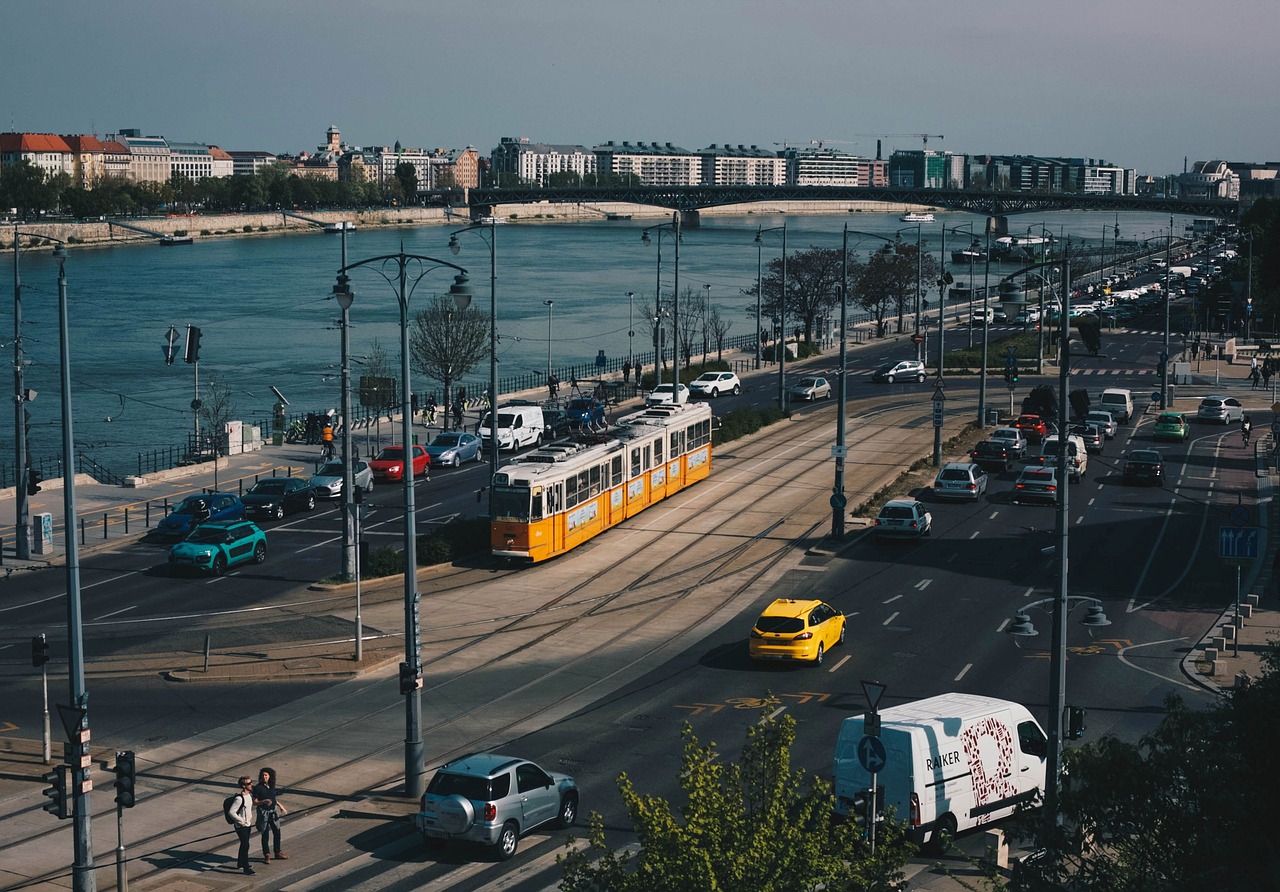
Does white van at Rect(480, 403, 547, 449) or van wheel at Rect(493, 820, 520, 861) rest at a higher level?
white van at Rect(480, 403, 547, 449)

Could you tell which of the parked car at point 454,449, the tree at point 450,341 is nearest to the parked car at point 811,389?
the tree at point 450,341

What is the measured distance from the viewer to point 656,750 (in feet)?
82.7

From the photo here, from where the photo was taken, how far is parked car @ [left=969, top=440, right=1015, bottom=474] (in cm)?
5344

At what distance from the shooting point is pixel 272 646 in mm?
32094

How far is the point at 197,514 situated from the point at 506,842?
2556cm

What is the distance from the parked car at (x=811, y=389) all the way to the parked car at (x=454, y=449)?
20.5 metres

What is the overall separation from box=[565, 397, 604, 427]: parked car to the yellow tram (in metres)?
10.8

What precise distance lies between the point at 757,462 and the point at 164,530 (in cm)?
2148

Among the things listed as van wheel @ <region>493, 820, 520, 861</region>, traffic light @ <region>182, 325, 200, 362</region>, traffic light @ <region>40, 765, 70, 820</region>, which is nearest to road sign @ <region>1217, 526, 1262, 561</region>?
van wheel @ <region>493, 820, 520, 861</region>

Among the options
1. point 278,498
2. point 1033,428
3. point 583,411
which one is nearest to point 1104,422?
point 1033,428

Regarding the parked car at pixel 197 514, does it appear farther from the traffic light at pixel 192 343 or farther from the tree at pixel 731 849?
the tree at pixel 731 849

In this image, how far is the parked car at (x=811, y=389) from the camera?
7212cm

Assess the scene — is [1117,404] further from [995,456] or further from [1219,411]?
[995,456]

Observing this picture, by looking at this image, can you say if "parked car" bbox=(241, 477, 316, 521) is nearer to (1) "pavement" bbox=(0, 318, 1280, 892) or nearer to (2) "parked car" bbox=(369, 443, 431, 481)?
(1) "pavement" bbox=(0, 318, 1280, 892)
